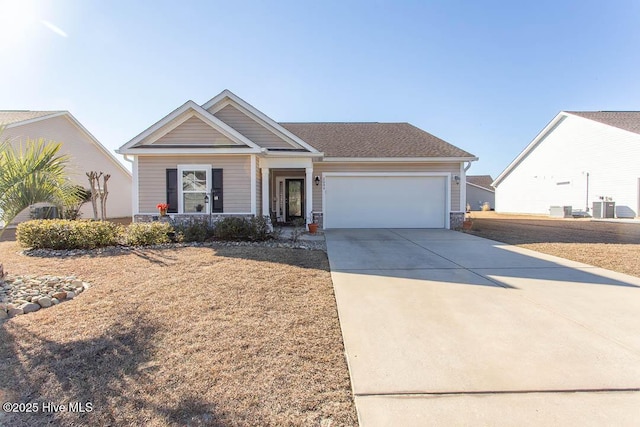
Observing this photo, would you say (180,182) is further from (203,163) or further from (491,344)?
(491,344)

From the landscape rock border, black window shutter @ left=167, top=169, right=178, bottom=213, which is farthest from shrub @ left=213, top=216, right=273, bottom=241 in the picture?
the landscape rock border

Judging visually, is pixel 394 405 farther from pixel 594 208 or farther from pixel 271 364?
pixel 594 208

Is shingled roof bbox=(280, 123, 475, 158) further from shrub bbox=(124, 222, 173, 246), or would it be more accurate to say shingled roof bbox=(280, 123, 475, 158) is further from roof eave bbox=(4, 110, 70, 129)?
roof eave bbox=(4, 110, 70, 129)

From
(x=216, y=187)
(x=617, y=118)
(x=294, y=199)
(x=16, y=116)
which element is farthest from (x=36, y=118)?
(x=617, y=118)

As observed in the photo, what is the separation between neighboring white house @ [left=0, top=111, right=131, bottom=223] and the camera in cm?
1515

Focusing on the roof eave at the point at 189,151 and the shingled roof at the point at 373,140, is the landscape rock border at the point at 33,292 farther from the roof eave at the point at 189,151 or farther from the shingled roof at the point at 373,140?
the shingled roof at the point at 373,140

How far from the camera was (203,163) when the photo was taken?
10.3 metres

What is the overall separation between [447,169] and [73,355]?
13.0 metres

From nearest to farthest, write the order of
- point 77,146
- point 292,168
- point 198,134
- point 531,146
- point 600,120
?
point 198,134 → point 292,168 → point 77,146 → point 600,120 → point 531,146

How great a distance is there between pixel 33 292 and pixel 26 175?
1.68 meters

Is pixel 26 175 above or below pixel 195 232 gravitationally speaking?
above

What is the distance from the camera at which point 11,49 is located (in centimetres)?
737

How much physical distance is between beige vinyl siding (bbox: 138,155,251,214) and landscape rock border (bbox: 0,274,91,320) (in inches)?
200

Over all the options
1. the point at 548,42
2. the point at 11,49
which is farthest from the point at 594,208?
the point at 11,49
